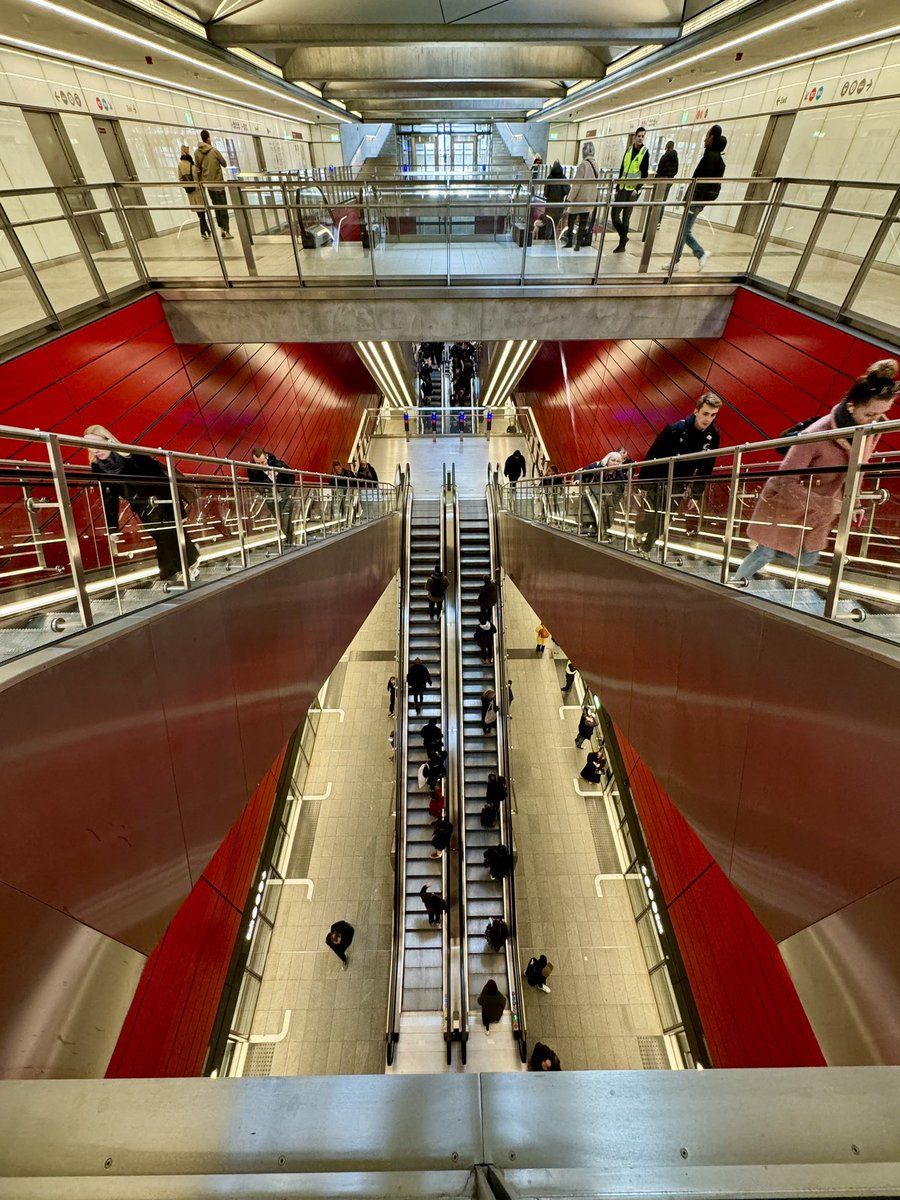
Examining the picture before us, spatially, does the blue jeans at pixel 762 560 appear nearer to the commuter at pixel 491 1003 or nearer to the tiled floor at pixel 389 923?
the commuter at pixel 491 1003

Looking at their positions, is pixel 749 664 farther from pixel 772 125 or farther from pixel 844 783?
pixel 772 125

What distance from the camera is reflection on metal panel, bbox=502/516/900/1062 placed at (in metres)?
2.10

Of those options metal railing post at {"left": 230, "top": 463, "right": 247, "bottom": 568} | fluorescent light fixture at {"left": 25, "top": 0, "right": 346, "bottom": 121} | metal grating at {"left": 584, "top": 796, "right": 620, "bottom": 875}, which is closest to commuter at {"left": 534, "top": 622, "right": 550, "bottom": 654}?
metal grating at {"left": 584, "top": 796, "right": 620, "bottom": 875}

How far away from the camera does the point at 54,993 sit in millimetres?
2074

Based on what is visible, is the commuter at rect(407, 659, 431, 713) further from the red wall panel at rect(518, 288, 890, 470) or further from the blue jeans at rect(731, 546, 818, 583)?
the blue jeans at rect(731, 546, 818, 583)

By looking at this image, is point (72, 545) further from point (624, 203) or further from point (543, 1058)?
point (624, 203)

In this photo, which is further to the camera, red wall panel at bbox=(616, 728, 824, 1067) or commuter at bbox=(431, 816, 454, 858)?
commuter at bbox=(431, 816, 454, 858)

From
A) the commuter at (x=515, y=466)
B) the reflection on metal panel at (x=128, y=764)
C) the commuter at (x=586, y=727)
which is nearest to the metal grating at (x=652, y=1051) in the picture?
the commuter at (x=586, y=727)

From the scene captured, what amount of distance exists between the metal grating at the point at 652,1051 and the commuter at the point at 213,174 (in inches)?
473

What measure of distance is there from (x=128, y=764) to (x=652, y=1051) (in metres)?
8.12

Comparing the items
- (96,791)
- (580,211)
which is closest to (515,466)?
Result: (580,211)

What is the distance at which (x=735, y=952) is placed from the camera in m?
6.22

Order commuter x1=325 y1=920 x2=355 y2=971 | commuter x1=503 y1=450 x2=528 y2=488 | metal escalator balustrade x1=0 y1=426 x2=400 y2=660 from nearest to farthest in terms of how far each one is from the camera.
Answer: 1. metal escalator balustrade x1=0 y1=426 x2=400 y2=660
2. commuter x1=325 y1=920 x2=355 y2=971
3. commuter x1=503 y1=450 x2=528 y2=488

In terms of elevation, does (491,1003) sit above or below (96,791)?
above
